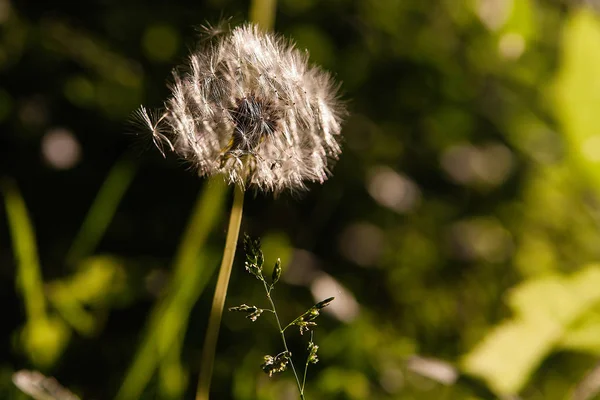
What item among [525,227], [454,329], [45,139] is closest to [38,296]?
[45,139]

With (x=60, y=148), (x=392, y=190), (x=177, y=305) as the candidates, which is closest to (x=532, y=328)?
(x=177, y=305)

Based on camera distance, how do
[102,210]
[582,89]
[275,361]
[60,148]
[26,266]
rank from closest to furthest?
[275,361]
[26,266]
[582,89]
[102,210]
[60,148]

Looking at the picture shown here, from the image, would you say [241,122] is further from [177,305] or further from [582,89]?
[582,89]

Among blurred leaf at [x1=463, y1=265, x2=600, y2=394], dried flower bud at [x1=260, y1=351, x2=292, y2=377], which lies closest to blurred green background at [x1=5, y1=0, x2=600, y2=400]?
blurred leaf at [x1=463, y1=265, x2=600, y2=394]

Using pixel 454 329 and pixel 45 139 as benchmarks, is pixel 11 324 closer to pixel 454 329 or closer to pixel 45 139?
pixel 45 139

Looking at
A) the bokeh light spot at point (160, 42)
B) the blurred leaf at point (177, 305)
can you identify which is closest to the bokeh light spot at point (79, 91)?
the bokeh light spot at point (160, 42)

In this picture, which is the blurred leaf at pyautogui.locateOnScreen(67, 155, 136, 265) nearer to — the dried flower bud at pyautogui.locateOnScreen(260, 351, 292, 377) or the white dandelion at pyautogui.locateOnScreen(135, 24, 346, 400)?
the white dandelion at pyautogui.locateOnScreen(135, 24, 346, 400)
